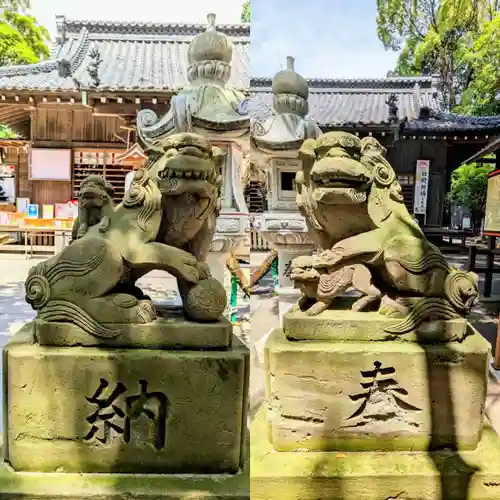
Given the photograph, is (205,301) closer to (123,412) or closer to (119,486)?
(123,412)

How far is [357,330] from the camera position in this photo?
1775 mm

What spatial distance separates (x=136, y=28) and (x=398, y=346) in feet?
28.7

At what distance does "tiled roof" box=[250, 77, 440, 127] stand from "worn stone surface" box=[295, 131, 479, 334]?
119 centimetres

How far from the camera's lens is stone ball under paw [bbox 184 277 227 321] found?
5.77ft

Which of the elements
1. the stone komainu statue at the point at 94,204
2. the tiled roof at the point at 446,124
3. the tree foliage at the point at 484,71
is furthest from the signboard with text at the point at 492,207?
the stone komainu statue at the point at 94,204

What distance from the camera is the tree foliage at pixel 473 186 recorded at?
12.6ft

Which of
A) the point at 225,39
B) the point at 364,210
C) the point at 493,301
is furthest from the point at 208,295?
the point at 493,301

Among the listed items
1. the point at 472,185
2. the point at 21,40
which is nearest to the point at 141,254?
the point at 472,185

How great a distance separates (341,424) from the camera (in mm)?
1760

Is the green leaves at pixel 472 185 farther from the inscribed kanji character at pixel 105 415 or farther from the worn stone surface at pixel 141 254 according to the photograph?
the inscribed kanji character at pixel 105 415

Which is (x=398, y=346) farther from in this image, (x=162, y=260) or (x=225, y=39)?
(x=225, y=39)

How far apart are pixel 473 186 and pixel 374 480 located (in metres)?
3.12

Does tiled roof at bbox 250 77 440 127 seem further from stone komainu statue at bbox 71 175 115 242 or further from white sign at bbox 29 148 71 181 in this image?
white sign at bbox 29 148 71 181

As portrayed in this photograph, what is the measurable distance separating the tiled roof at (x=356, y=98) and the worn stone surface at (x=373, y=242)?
1.19m
